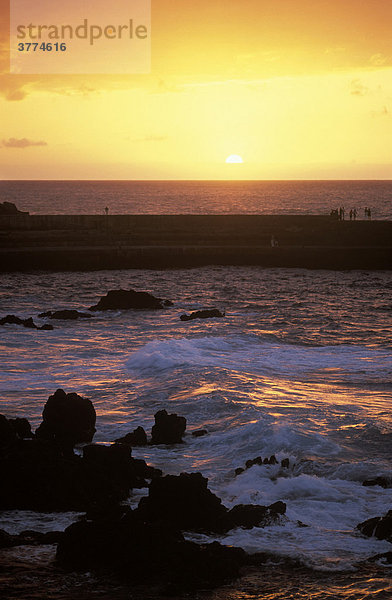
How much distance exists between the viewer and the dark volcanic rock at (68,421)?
1577 centimetres

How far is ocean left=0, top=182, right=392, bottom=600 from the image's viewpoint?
36.6ft

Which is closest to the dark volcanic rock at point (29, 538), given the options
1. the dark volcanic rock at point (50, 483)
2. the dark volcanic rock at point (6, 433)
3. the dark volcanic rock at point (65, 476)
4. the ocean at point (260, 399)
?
the ocean at point (260, 399)

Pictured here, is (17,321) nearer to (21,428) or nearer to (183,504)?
(21,428)

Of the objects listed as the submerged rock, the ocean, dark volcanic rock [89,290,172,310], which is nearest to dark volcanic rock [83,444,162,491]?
the ocean

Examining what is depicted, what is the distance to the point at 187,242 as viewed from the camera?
190ft

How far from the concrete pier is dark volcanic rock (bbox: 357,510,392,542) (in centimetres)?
4366

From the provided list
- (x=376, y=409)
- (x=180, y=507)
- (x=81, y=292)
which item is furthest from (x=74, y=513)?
(x=81, y=292)

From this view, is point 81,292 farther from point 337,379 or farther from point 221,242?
point 337,379

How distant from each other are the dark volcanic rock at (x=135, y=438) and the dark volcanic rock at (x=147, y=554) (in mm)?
4845

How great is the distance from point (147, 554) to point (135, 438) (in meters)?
5.40

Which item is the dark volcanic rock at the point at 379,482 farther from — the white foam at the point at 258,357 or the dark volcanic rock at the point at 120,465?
the white foam at the point at 258,357

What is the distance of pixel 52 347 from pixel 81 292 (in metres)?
18.3

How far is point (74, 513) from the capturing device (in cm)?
1225

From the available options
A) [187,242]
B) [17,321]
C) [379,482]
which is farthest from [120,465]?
[187,242]
